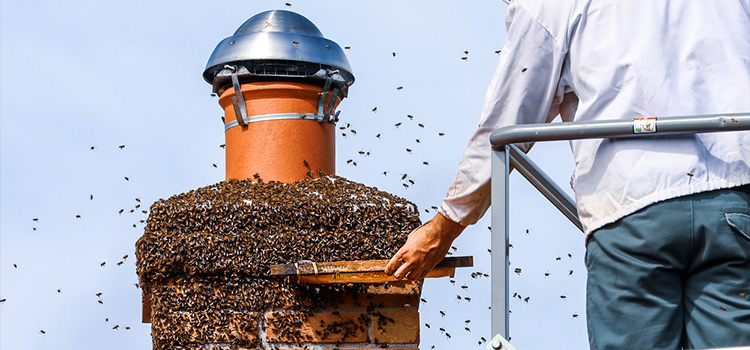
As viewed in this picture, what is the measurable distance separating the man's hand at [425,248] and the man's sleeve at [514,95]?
160 millimetres

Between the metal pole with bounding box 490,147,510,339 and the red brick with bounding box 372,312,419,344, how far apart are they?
1.53m

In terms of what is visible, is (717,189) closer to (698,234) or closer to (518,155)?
(698,234)

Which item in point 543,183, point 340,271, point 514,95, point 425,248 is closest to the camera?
point 514,95

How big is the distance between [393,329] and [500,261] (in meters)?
1.55

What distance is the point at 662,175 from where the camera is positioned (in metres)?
1.71

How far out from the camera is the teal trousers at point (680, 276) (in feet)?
5.48

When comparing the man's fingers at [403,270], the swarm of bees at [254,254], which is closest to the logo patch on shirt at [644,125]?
the man's fingers at [403,270]

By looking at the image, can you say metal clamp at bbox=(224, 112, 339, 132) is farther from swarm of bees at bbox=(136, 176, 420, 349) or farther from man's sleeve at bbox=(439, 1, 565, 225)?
man's sleeve at bbox=(439, 1, 565, 225)

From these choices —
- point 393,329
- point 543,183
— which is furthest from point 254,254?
point 543,183

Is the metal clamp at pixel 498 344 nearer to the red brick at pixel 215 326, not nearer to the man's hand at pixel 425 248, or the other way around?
the man's hand at pixel 425 248

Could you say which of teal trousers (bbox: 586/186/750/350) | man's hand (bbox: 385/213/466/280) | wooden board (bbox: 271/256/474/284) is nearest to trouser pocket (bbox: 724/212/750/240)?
teal trousers (bbox: 586/186/750/350)

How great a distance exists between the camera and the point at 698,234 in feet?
5.54

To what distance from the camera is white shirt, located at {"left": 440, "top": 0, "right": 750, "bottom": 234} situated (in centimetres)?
172

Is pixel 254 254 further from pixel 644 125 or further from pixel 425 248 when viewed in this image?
pixel 644 125
